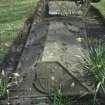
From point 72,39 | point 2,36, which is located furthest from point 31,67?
point 2,36

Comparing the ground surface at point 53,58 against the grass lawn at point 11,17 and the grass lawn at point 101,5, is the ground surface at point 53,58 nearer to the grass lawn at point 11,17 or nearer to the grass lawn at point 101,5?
the grass lawn at point 11,17

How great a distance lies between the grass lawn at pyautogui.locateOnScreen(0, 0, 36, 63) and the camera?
11.6 meters

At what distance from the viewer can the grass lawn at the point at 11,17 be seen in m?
11.6

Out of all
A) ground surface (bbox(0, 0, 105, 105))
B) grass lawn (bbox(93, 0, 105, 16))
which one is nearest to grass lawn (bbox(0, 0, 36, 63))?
ground surface (bbox(0, 0, 105, 105))

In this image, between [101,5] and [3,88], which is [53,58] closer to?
[3,88]

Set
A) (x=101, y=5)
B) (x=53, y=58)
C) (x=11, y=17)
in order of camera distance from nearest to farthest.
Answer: (x=53, y=58)
(x=11, y=17)
(x=101, y=5)

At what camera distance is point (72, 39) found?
8.63 metres

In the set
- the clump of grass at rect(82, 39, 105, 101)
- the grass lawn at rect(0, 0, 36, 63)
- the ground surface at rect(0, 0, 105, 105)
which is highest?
the clump of grass at rect(82, 39, 105, 101)

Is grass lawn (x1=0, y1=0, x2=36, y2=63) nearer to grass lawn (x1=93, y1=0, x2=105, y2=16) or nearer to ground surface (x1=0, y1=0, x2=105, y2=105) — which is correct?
ground surface (x1=0, y1=0, x2=105, y2=105)

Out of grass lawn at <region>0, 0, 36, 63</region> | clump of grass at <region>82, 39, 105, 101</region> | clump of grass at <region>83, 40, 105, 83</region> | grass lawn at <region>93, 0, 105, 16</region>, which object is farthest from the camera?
grass lawn at <region>93, 0, 105, 16</region>

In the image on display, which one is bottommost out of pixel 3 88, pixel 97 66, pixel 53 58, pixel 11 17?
pixel 11 17

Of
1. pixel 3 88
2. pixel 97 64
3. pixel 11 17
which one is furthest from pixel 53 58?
pixel 11 17

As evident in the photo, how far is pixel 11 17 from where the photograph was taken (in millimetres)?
14539

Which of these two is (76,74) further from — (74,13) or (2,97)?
(74,13)
